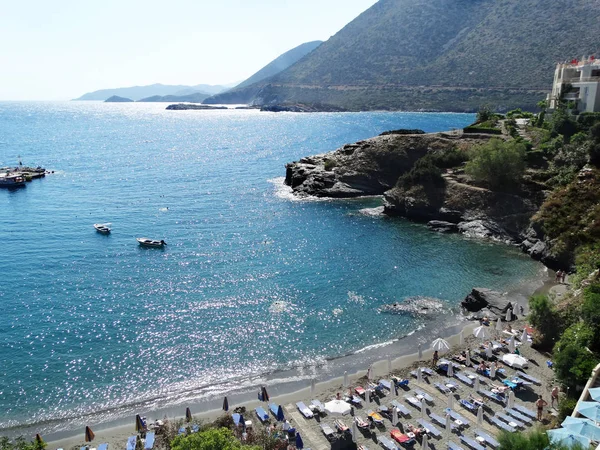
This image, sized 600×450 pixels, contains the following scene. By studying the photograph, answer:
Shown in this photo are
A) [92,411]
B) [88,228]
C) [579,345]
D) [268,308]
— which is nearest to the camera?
[579,345]

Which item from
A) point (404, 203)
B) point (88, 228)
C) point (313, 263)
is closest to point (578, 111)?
point (404, 203)

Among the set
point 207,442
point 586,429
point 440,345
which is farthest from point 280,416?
point 586,429

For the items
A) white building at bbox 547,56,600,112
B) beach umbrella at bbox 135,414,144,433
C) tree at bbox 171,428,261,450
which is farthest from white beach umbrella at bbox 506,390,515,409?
white building at bbox 547,56,600,112

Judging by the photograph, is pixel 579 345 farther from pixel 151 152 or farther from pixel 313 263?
pixel 151 152

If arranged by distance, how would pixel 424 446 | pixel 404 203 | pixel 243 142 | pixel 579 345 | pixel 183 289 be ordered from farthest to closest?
pixel 243 142
pixel 404 203
pixel 183 289
pixel 579 345
pixel 424 446

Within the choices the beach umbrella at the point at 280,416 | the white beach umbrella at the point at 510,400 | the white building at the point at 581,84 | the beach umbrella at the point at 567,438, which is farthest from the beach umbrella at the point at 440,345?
the white building at the point at 581,84

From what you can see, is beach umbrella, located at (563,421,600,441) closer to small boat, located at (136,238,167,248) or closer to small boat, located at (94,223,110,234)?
small boat, located at (136,238,167,248)
